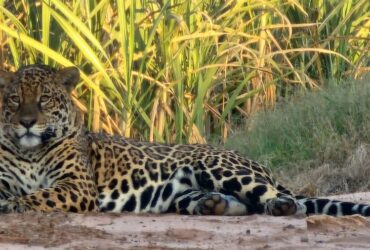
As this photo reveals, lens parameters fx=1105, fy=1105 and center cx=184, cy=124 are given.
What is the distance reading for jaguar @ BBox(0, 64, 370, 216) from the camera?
6.91 m

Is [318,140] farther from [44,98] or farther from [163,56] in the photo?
[44,98]

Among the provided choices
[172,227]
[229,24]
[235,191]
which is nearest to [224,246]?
[172,227]

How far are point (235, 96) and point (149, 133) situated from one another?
1.02m

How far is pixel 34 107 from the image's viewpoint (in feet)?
22.9

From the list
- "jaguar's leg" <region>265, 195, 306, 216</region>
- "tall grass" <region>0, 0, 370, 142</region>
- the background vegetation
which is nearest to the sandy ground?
"jaguar's leg" <region>265, 195, 306, 216</region>

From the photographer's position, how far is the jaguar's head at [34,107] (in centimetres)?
695

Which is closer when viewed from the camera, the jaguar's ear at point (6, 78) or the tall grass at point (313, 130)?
the jaguar's ear at point (6, 78)

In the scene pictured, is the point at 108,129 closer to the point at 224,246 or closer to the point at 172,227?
the point at 172,227


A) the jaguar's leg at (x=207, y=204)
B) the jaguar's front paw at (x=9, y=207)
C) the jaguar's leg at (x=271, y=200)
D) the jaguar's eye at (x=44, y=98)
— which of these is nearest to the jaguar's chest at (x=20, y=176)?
the jaguar's eye at (x=44, y=98)

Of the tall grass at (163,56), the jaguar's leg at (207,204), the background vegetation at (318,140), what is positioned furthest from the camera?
the tall grass at (163,56)

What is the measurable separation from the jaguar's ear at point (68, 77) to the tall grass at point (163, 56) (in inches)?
63.9

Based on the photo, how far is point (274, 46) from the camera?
11.9 metres

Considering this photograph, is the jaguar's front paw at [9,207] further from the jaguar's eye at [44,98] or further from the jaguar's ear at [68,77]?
the jaguar's ear at [68,77]

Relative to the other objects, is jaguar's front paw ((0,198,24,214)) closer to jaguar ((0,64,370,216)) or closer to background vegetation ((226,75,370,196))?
jaguar ((0,64,370,216))
